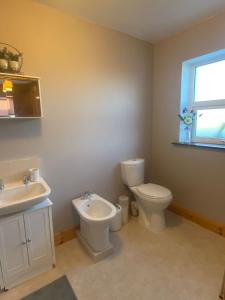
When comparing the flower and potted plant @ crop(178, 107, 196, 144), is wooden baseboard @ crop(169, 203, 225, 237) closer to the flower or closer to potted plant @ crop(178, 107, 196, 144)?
potted plant @ crop(178, 107, 196, 144)

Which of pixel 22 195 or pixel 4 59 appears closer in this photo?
pixel 4 59

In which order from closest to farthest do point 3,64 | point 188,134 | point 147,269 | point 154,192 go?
point 3,64
point 147,269
point 154,192
point 188,134

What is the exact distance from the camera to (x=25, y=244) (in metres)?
1.52

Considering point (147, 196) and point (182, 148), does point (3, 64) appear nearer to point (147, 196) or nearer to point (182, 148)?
point (147, 196)

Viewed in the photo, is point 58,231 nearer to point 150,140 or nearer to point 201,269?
point 201,269

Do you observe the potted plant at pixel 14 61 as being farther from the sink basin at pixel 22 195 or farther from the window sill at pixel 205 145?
the window sill at pixel 205 145

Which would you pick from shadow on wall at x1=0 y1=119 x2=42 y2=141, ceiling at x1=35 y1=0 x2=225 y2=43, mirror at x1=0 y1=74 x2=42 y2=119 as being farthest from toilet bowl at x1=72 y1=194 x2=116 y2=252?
ceiling at x1=35 y1=0 x2=225 y2=43

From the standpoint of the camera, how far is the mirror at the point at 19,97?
5.01 feet

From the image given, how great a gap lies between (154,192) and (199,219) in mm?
714

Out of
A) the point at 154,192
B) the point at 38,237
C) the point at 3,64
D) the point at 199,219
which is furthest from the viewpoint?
the point at 199,219

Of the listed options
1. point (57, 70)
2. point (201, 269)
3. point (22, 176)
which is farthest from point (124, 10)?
point (201, 269)

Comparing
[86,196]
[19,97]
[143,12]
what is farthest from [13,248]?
[143,12]

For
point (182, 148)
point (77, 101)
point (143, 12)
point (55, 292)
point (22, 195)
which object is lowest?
point (55, 292)

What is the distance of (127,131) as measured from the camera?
2465mm
